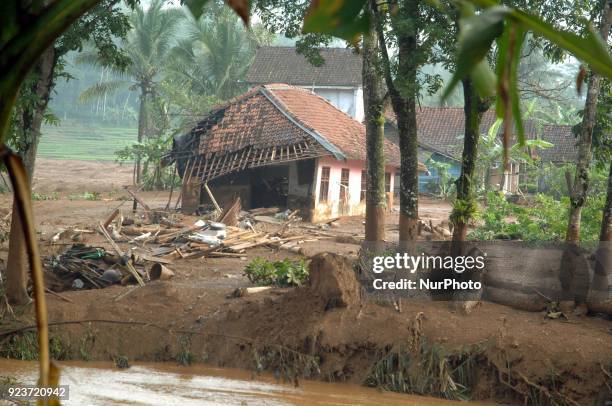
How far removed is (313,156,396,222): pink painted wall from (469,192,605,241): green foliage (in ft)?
20.3

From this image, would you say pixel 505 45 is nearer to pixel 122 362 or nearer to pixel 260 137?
pixel 122 362

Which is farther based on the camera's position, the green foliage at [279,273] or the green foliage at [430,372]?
the green foliage at [279,273]

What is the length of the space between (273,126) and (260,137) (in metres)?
0.70

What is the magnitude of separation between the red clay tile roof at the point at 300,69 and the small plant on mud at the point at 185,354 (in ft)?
82.7

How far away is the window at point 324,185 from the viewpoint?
23681 mm

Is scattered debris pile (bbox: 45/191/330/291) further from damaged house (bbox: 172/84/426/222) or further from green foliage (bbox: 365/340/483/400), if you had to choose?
green foliage (bbox: 365/340/483/400)

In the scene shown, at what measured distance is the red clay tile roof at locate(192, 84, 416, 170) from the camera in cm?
2361

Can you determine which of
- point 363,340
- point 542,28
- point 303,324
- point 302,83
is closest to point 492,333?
point 363,340

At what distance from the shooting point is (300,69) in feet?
122

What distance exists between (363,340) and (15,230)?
15.6 ft

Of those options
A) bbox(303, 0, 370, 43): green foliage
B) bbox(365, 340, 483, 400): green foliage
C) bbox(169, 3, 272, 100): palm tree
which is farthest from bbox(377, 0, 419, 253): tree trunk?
bbox(169, 3, 272, 100): palm tree

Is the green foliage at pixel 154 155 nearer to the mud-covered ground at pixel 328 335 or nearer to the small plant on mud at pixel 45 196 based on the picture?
the small plant on mud at pixel 45 196

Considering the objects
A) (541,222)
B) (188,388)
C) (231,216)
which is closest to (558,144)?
(231,216)

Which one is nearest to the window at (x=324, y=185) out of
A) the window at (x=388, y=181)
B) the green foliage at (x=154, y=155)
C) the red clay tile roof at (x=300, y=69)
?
the window at (x=388, y=181)
